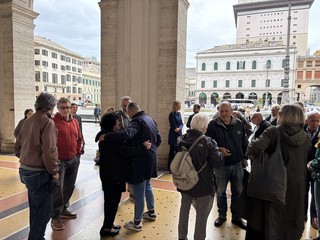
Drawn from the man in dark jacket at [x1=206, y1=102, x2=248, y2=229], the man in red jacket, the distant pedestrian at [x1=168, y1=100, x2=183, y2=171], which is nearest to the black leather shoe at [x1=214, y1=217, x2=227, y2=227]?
the man in dark jacket at [x1=206, y1=102, x2=248, y2=229]

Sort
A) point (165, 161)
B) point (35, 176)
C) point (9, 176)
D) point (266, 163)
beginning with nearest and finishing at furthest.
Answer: point (266, 163) → point (35, 176) → point (9, 176) → point (165, 161)

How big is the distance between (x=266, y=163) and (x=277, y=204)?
0.41m

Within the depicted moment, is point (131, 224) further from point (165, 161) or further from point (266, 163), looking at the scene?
point (165, 161)

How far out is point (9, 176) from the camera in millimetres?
5480

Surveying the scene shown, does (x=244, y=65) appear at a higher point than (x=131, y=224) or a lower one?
higher

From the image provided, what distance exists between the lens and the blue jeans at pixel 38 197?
2.54 meters

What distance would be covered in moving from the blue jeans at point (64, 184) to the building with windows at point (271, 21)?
74316mm

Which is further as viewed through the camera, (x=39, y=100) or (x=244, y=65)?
(x=244, y=65)

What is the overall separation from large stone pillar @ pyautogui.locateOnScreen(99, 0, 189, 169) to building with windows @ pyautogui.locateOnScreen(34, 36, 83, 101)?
47.1 metres

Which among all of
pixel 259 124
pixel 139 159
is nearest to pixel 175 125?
pixel 259 124

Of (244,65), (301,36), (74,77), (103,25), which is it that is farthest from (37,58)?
(301,36)

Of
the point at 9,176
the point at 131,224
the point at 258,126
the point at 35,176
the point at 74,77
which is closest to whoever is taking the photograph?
the point at 35,176

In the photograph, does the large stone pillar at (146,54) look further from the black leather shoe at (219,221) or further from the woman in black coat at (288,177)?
the woman in black coat at (288,177)

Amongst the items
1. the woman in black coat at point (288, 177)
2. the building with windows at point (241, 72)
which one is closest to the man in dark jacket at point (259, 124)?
the woman in black coat at point (288, 177)
